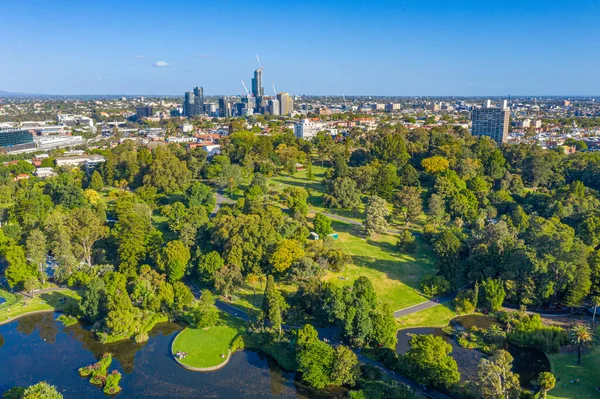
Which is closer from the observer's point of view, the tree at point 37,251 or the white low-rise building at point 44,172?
the tree at point 37,251

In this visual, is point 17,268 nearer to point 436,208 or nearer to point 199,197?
point 199,197

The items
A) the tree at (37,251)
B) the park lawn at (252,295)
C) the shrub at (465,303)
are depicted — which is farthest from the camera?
the tree at (37,251)

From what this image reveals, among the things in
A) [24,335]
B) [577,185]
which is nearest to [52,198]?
[24,335]

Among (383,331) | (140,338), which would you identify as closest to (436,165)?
(383,331)

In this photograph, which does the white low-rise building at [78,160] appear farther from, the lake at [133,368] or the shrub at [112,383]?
the shrub at [112,383]

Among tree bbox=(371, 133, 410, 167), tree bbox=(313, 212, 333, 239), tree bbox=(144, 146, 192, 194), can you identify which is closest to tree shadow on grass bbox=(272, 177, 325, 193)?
tree bbox=(371, 133, 410, 167)

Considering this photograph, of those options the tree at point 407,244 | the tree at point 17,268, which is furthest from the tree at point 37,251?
the tree at point 407,244

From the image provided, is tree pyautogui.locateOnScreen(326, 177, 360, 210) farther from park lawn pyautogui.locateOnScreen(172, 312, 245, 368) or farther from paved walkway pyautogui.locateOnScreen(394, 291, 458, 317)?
park lawn pyautogui.locateOnScreen(172, 312, 245, 368)
